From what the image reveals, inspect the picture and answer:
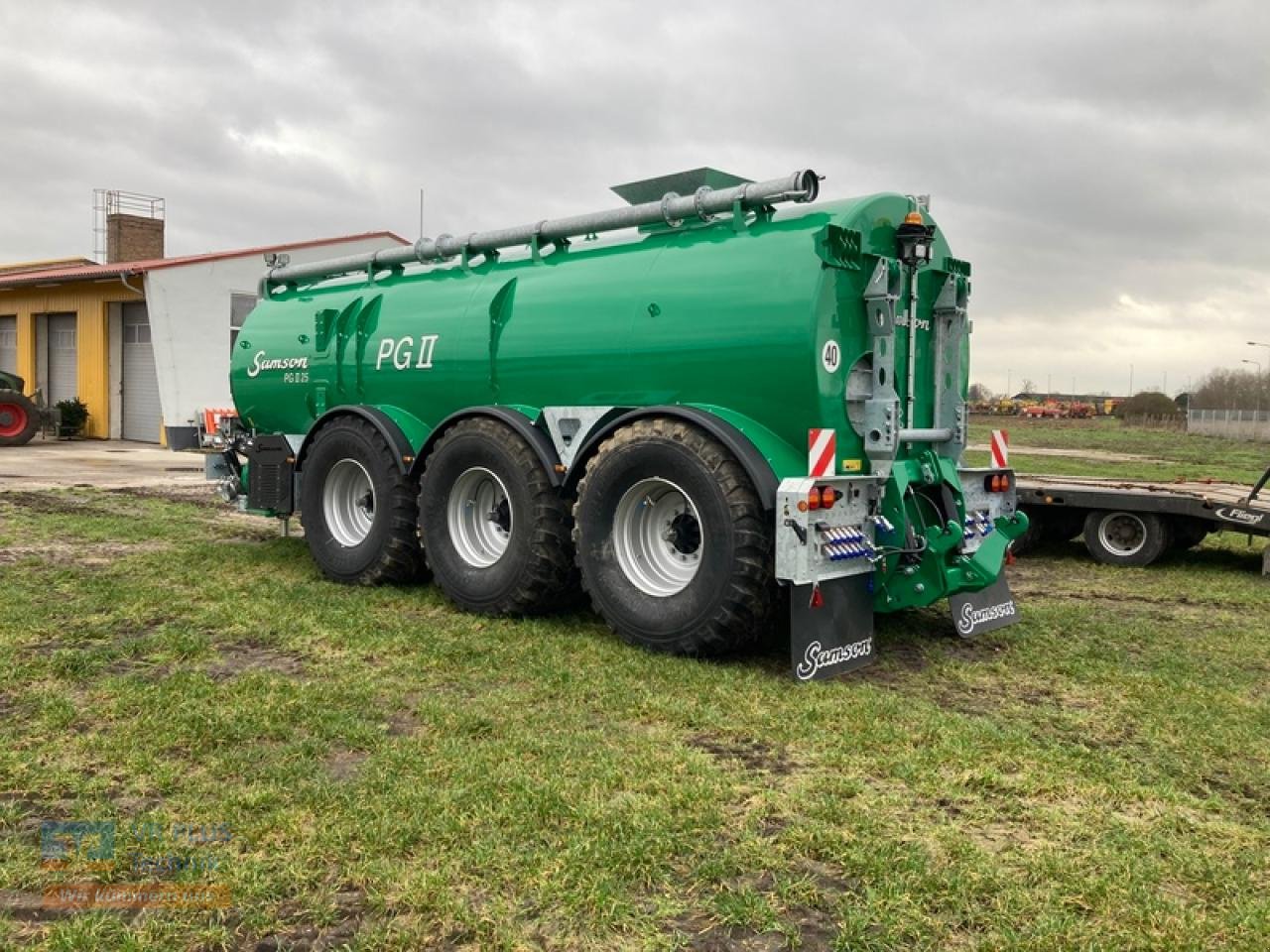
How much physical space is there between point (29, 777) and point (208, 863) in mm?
1254

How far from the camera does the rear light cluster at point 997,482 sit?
24.1ft

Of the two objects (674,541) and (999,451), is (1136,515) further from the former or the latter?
(674,541)

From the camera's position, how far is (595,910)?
3.23 m

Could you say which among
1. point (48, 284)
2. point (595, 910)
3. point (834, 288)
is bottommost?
point (595, 910)

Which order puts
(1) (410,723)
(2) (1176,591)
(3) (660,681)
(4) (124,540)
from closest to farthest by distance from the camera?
(1) (410,723) < (3) (660,681) < (2) (1176,591) < (4) (124,540)

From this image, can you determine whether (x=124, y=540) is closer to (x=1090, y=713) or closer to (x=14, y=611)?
(x=14, y=611)

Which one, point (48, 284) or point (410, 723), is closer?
point (410, 723)

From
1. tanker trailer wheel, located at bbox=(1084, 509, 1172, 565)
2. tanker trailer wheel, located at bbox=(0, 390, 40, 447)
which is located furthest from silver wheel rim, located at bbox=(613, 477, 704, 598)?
tanker trailer wheel, located at bbox=(0, 390, 40, 447)

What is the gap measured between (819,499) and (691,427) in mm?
919

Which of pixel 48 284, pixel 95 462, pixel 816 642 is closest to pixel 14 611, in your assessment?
pixel 816 642

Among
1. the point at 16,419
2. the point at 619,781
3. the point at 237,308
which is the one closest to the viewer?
the point at 619,781

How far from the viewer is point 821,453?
231 inches

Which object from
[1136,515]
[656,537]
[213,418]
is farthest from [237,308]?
[656,537]

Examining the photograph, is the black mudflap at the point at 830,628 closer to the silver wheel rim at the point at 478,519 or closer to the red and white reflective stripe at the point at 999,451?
the red and white reflective stripe at the point at 999,451
